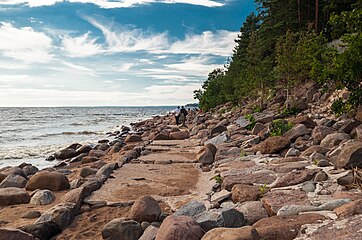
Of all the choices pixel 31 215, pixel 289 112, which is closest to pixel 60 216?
pixel 31 215

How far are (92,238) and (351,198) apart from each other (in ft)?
11.8

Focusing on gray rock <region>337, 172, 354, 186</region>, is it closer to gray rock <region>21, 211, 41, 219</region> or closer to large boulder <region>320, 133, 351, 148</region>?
large boulder <region>320, 133, 351, 148</region>

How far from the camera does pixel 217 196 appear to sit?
598 centimetres

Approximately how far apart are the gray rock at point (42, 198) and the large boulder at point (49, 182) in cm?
76

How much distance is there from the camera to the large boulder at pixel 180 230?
3865 millimetres

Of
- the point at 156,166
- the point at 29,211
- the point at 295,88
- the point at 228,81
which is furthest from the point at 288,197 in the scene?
the point at 228,81

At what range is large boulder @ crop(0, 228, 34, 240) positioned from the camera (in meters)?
4.22

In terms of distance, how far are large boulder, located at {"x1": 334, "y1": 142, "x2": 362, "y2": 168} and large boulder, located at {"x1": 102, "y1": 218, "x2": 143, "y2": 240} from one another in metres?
3.55

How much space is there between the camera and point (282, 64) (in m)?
17.0

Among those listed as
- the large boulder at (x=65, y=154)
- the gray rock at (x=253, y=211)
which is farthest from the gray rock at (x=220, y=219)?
the large boulder at (x=65, y=154)

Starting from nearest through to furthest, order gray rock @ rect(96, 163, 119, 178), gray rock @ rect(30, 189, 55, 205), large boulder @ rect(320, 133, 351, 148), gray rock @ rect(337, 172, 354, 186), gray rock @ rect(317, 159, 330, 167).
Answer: gray rock @ rect(337, 172, 354, 186) → gray rock @ rect(317, 159, 330, 167) → gray rock @ rect(30, 189, 55, 205) → large boulder @ rect(320, 133, 351, 148) → gray rock @ rect(96, 163, 119, 178)

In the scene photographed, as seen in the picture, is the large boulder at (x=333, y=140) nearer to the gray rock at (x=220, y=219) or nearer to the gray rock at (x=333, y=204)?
the gray rock at (x=333, y=204)

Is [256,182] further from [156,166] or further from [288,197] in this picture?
[156,166]

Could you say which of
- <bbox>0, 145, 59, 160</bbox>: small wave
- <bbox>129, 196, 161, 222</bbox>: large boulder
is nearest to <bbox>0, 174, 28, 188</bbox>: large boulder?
<bbox>129, 196, 161, 222</bbox>: large boulder
